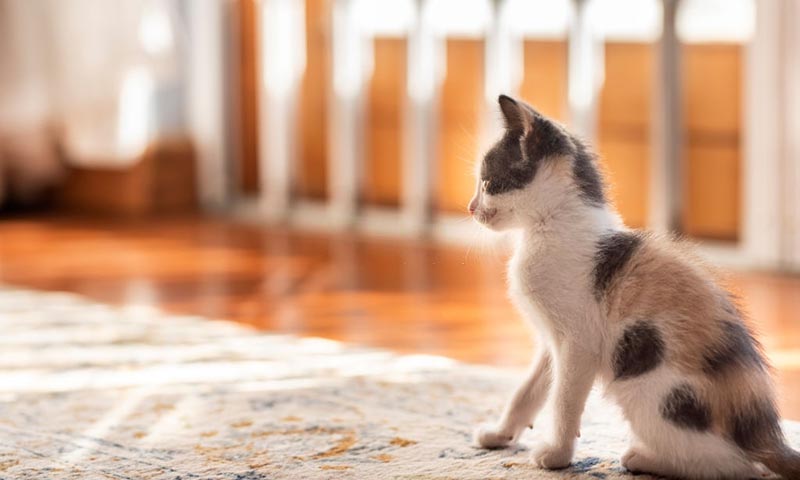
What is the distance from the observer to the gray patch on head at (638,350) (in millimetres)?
2021

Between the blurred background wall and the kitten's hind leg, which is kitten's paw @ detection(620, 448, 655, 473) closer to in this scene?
the kitten's hind leg

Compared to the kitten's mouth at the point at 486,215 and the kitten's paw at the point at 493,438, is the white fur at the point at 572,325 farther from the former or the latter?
the kitten's paw at the point at 493,438

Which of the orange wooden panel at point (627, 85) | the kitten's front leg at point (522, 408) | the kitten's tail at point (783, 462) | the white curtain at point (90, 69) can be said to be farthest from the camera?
the white curtain at point (90, 69)

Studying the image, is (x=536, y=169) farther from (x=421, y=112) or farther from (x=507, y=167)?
(x=421, y=112)

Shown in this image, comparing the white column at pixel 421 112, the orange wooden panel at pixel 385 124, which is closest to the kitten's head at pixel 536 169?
the white column at pixel 421 112

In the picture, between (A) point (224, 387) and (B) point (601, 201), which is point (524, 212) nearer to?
(B) point (601, 201)

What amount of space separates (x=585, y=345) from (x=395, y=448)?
0.44 metres

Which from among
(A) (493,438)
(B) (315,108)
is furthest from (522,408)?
(B) (315,108)

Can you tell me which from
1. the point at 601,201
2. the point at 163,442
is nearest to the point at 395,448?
the point at 163,442

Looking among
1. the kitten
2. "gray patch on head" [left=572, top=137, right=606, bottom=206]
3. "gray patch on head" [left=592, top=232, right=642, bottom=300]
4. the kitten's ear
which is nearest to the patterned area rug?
the kitten

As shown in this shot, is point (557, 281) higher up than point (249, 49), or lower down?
lower down

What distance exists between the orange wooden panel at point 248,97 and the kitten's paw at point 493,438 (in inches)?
129

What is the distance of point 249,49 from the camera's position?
5.38 m

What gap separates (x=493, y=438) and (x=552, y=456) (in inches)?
7.2
